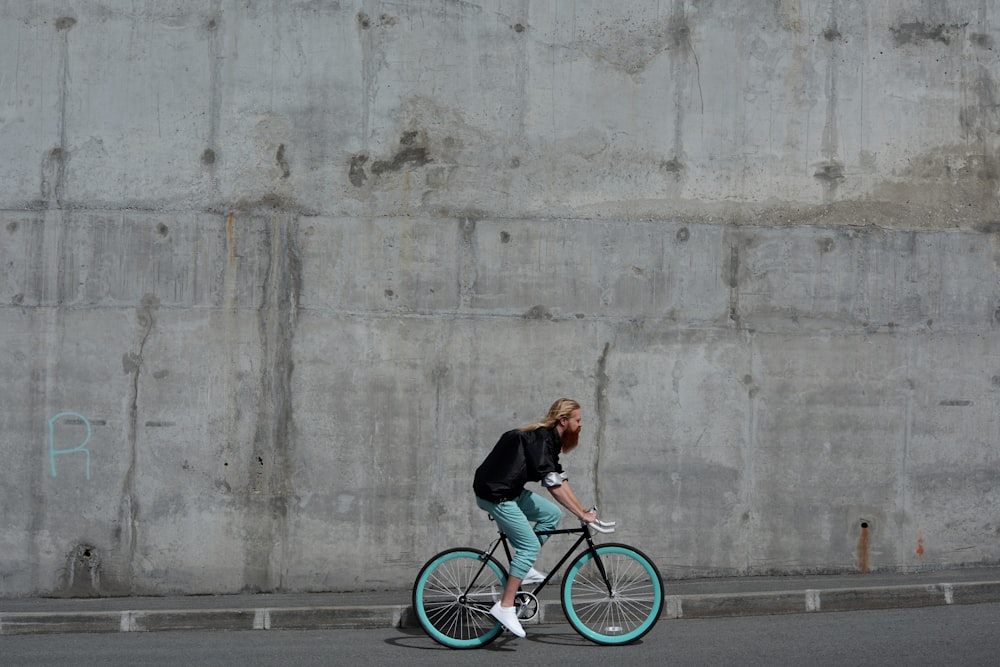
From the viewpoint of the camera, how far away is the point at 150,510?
8492mm

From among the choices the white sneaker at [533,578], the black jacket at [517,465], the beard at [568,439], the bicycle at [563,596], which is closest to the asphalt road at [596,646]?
the bicycle at [563,596]

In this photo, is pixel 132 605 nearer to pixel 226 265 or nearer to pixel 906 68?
pixel 226 265

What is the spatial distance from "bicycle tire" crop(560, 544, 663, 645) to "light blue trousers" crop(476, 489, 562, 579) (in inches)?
11.0

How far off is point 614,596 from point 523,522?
729 millimetres

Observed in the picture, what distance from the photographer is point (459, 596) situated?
6910 mm

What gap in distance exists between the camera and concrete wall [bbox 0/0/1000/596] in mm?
8500

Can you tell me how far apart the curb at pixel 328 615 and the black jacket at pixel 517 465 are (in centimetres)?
122

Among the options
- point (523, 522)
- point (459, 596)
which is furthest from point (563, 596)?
point (459, 596)

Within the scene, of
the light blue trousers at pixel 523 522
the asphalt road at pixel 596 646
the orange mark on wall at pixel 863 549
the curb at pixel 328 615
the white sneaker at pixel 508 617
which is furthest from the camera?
the orange mark on wall at pixel 863 549

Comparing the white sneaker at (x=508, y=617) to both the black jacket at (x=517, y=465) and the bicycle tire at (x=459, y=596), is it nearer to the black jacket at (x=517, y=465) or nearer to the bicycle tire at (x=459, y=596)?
the bicycle tire at (x=459, y=596)

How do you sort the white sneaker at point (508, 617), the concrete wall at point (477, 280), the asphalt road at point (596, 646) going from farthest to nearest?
the concrete wall at point (477, 280) → the white sneaker at point (508, 617) → the asphalt road at point (596, 646)

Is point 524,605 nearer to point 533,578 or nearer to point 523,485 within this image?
point 533,578

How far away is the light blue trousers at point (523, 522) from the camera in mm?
6770

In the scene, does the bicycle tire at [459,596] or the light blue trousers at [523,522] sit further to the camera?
the bicycle tire at [459,596]
